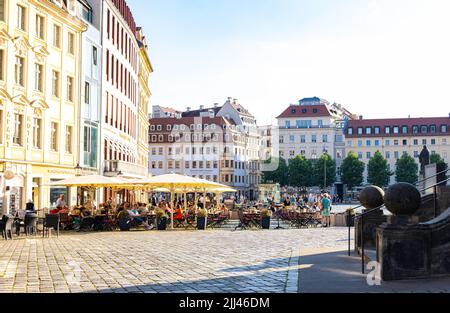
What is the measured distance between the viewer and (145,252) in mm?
17469

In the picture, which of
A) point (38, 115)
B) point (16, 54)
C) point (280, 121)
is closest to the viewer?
point (16, 54)

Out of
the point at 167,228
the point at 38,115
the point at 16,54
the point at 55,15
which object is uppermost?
the point at 55,15

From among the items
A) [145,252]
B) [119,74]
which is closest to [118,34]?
[119,74]

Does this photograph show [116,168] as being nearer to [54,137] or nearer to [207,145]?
[54,137]

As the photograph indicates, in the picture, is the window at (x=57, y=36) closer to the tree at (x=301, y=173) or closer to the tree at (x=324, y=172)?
the tree at (x=301, y=173)

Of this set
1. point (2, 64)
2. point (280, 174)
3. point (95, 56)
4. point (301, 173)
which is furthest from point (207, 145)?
point (2, 64)

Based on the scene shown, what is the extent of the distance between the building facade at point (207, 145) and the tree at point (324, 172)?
52.3 feet

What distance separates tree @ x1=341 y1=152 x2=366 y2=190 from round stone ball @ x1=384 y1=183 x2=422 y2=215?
104146mm

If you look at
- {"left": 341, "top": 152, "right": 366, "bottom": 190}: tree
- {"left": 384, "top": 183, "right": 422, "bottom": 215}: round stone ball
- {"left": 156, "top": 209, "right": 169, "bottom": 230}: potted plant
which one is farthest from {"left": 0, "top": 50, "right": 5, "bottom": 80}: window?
{"left": 341, "top": 152, "right": 366, "bottom": 190}: tree

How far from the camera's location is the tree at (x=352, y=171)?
373ft

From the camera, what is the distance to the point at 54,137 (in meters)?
37.2

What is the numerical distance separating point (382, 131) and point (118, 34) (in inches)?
3390

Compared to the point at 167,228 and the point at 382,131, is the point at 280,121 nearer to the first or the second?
the point at 382,131

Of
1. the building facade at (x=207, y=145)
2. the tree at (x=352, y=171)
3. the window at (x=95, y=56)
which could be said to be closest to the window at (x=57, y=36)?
the window at (x=95, y=56)
